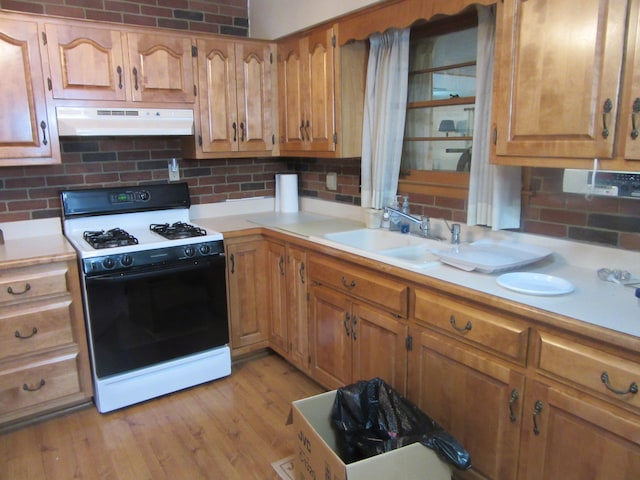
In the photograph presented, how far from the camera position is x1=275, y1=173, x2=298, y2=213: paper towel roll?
12.0ft

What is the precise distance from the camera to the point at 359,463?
156cm

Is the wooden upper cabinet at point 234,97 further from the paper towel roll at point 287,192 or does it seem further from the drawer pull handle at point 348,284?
the drawer pull handle at point 348,284

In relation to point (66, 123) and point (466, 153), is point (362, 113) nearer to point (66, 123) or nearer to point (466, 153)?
point (466, 153)

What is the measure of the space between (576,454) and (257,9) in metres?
3.36

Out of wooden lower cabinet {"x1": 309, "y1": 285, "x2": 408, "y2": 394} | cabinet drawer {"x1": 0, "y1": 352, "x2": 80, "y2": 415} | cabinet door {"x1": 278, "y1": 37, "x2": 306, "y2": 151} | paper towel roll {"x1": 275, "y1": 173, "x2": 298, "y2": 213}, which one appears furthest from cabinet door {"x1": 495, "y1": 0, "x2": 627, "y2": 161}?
cabinet drawer {"x1": 0, "y1": 352, "x2": 80, "y2": 415}

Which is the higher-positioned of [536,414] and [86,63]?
[86,63]

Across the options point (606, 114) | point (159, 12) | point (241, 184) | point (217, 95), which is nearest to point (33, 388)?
point (241, 184)

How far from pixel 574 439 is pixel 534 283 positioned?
22.3 inches

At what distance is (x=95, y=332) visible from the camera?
2.59 meters

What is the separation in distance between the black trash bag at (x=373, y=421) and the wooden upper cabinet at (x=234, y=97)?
1.92 m

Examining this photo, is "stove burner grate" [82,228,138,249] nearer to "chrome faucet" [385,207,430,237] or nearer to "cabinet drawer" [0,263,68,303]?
"cabinet drawer" [0,263,68,303]

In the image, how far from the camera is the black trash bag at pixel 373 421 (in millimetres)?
1818

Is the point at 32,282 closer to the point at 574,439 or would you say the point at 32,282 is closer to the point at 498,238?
the point at 498,238

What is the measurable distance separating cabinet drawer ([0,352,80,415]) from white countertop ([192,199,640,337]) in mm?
1514
